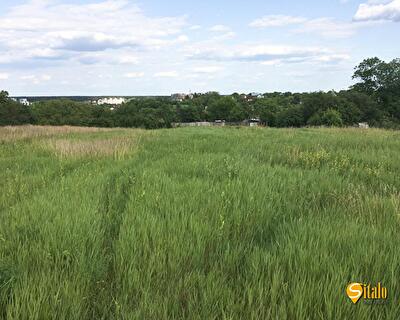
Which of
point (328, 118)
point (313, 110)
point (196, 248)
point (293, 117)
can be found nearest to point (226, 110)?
point (293, 117)

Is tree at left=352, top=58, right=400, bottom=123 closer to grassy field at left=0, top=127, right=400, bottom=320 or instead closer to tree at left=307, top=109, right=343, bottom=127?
tree at left=307, top=109, right=343, bottom=127

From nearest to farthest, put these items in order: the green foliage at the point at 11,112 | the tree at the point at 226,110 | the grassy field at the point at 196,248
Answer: the grassy field at the point at 196,248 < the green foliage at the point at 11,112 < the tree at the point at 226,110

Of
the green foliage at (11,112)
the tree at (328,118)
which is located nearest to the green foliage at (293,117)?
the tree at (328,118)

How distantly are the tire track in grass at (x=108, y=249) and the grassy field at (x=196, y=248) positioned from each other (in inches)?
0.4

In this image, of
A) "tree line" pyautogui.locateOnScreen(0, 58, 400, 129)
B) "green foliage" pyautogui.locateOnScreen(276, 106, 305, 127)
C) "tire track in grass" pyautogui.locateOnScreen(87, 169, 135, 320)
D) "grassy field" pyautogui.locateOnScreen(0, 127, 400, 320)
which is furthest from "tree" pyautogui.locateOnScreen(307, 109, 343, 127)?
"tire track in grass" pyautogui.locateOnScreen(87, 169, 135, 320)

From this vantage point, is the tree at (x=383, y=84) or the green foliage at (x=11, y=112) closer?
the green foliage at (x=11, y=112)

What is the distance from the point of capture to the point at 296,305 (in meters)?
2.00

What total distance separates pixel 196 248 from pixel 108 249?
0.78m

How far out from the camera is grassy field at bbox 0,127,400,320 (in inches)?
79.8

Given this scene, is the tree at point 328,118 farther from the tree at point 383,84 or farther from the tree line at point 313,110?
the tree at point 383,84

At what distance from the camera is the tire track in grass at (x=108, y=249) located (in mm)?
2080

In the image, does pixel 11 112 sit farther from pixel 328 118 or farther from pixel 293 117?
pixel 328 118

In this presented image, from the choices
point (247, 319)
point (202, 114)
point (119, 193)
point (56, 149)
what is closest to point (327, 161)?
point (119, 193)

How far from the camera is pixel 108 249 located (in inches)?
110
